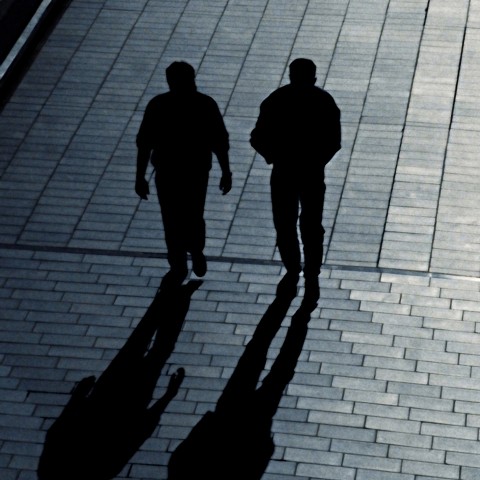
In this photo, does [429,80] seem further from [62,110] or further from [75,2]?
[75,2]

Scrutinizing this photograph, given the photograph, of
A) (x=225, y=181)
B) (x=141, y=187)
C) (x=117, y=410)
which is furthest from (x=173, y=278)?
(x=117, y=410)

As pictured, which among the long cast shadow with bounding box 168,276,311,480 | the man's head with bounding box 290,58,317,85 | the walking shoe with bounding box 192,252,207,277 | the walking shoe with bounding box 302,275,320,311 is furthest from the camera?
the walking shoe with bounding box 192,252,207,277

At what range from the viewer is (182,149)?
7.28 metres

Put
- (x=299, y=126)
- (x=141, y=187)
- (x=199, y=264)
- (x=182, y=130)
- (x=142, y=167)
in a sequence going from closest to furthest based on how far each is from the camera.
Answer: (x=299, y=126)
(x=182, y=130)
(x=142, y=167)
(x=141, y=187)
(x=199, y=264)

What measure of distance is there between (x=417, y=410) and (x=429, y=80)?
4169 millimetres

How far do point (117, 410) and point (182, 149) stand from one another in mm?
1837

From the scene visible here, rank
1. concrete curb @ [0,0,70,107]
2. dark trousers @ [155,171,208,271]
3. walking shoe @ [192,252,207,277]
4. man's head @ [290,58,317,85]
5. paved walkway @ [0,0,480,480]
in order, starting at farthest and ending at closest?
concrete curb @ [0,0,70,107], walking shoe @ [192,252,207,277], dark trousers @ [155,171,208,271], man's head @ [290,58,317,85], paved walkway @ [0,0,480,480]

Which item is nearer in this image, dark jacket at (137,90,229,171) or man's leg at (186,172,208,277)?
dark jacket at (137,90,229,171)

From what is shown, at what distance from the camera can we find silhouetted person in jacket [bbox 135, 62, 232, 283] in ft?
23.5

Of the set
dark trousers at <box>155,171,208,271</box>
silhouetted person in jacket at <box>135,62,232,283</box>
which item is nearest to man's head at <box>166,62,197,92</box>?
silhouetted person in jacket at <box>135,62,232,283</box>

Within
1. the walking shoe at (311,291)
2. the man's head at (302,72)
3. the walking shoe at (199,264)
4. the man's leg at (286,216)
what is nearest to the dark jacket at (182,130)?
the man's leg at (286,216)

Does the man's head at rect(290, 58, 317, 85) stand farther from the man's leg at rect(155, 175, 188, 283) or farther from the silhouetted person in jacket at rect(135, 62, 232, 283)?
the man's leg at rect(155, 175, 188, 283)

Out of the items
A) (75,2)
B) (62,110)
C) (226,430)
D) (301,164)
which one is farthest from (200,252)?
(75,2)

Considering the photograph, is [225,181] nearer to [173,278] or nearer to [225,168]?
[225,168]
